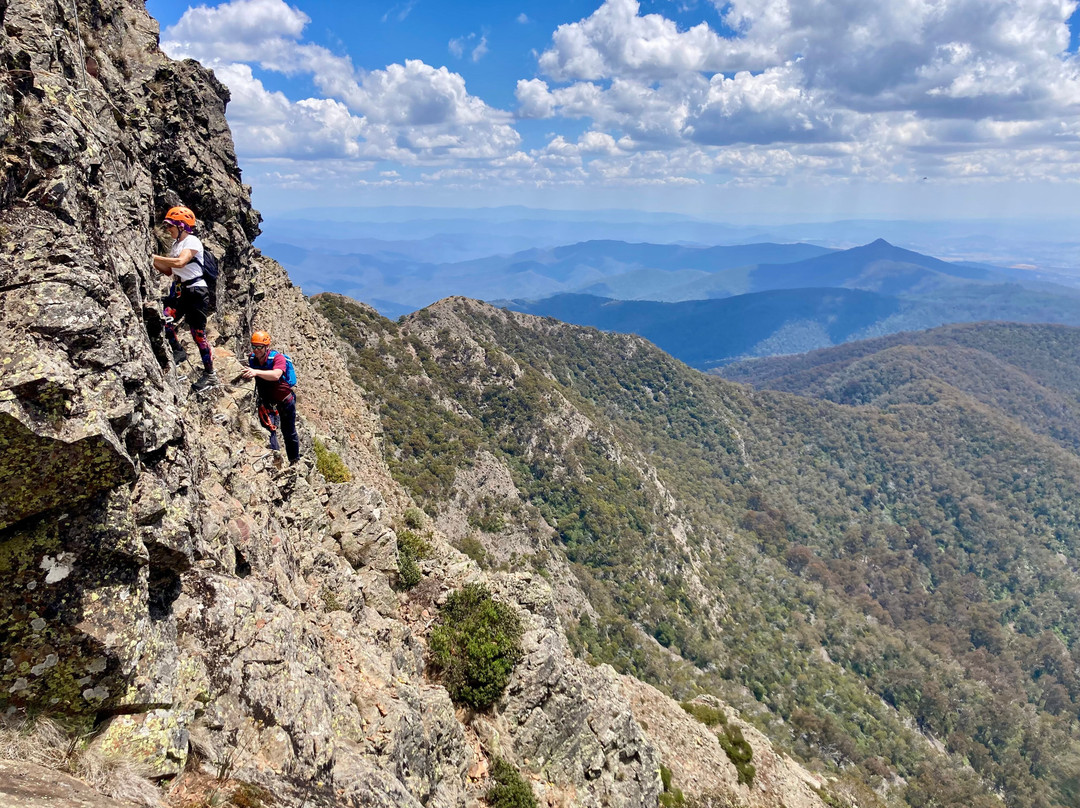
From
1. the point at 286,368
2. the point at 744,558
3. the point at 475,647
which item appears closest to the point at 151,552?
the point at 286,368

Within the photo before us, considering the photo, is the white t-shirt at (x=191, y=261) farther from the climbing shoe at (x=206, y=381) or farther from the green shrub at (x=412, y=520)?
the green shrub at (x=412, y=520)

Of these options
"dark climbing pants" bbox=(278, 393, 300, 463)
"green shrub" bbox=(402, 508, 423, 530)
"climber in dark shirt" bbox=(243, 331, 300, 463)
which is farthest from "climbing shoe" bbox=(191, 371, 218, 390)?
"green shrub" bbox=(402, 508, 423, 530)

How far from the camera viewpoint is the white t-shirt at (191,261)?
453 inches

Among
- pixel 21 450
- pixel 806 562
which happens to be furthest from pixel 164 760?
pixel 806 562

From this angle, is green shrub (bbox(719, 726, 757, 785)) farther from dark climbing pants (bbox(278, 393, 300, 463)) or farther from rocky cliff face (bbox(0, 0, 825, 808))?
dark climbing pants (bbox(278, 393, 300, 463))

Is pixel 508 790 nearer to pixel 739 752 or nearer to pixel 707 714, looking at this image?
pixel 739 752

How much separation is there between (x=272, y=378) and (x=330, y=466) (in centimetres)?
832

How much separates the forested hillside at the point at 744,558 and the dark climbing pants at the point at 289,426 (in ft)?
124

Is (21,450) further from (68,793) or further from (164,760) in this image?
(164,760)

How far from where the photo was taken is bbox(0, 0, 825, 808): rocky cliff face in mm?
6062

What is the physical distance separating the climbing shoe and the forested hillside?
4061cm

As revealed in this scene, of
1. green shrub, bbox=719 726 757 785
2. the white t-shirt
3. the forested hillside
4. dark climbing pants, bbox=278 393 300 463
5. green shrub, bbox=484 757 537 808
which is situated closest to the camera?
the white t-shirt

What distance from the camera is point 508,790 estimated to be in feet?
46.0

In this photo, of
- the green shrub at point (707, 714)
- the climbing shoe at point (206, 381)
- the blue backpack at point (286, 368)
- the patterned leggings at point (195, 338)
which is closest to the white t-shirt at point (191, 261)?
the patterned leggings at point (195, 338)
